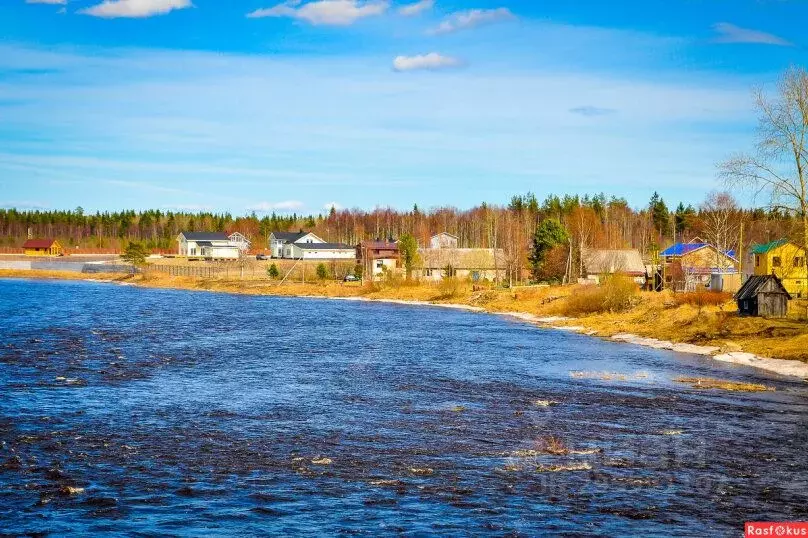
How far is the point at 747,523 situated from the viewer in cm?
1800

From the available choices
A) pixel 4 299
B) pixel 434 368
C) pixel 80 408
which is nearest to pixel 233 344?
pixel 434 368

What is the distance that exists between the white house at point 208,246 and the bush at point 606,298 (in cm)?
11830

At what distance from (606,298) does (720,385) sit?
38.1 meters

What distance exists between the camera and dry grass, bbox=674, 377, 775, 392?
118ft

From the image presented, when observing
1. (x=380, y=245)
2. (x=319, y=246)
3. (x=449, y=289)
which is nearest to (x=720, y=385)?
(x=449, y=289)

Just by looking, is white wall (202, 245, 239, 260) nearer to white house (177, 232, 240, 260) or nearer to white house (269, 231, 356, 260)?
white house (177, 232, 240, 260)

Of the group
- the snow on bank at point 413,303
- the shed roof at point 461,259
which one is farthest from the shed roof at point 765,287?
the shed roof at point 461,259

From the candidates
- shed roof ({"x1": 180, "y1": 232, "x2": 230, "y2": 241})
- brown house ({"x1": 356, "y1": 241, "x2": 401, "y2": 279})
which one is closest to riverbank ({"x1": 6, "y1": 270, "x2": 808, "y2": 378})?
brown house ({"x1": 356, "y1": 241, "x2": 401, "y2": 279})

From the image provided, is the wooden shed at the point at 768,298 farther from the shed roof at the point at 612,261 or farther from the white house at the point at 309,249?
the white house at the point at 309,249

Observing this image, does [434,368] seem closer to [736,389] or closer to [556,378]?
[556,378]

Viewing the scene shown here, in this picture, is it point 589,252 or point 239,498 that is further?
point 589,252

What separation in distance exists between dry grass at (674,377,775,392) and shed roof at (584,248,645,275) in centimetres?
7599

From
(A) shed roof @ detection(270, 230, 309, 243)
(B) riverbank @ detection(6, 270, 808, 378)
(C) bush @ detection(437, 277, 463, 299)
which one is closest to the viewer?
(B) riverbank @ detection(6, 270, 808, 378)

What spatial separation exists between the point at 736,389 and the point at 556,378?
320 inches
